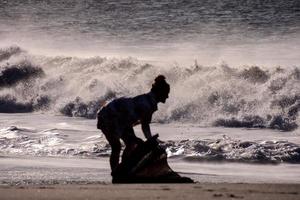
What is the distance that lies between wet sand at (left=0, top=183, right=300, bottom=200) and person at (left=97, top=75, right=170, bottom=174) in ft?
2.67

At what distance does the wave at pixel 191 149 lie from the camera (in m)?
14.1

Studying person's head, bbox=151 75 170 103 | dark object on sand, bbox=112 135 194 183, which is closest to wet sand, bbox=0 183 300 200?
dark object on sand, bbox=112 135 194 183

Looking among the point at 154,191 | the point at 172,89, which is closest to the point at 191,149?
the point at 154,191

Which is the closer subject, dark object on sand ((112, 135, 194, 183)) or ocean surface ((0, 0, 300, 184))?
dark object on sand ((112, 135, 194, 183))

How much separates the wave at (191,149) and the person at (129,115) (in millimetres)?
3069

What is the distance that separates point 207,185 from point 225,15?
27.3m

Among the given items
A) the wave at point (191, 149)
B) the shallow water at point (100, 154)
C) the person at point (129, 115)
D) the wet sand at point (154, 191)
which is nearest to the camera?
the wet sand at point (154, 191)

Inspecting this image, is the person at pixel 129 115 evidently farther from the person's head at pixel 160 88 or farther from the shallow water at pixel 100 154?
the shallow water at pixel 100 154

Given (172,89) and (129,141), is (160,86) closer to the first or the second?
(129,141)

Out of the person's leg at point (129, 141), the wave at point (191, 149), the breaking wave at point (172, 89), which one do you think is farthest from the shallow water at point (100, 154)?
the breaking wave at point (172, 89)

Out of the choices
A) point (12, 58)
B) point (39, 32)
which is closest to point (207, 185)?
point (12, 58)

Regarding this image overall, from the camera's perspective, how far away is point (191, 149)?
14688 mm

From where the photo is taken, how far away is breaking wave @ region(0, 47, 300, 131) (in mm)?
18953

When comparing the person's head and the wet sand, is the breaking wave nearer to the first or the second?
the person's head
